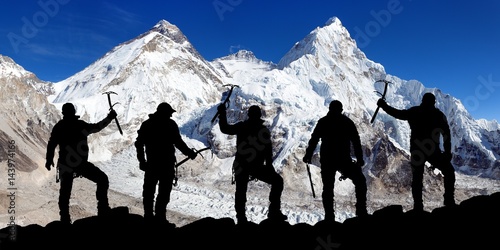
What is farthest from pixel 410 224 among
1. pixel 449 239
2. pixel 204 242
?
pixel 204 242

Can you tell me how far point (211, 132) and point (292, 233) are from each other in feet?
406

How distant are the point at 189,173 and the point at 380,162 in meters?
52.0

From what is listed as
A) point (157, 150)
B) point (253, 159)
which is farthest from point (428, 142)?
point (157, 150)

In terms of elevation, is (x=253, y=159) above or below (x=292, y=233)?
above

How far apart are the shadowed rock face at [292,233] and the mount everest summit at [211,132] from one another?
3224cm

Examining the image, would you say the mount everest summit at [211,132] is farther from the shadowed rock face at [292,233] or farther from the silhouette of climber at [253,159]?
the silhouette of climber at [253,159]

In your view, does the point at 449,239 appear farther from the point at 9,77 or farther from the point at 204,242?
the point at 9,77

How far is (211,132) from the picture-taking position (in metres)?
131

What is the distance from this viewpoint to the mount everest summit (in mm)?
83000

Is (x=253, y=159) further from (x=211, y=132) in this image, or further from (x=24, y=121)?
(x=211, y=132)

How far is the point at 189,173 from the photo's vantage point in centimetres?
11075

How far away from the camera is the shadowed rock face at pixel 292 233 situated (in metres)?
7.61

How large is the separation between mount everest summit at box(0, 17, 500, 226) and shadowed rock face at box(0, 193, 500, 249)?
1269 inches

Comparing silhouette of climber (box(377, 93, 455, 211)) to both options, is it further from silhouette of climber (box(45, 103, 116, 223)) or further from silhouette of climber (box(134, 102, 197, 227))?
silhouette of climber (box(45, 103, 116, 223))
